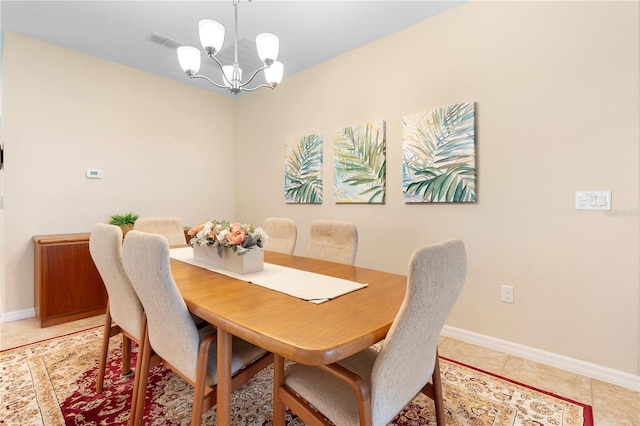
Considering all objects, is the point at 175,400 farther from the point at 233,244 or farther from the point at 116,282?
the point at 233,244

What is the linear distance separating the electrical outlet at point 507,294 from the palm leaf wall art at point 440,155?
0.67 m

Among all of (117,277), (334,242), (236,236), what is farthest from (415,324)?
(117,277)

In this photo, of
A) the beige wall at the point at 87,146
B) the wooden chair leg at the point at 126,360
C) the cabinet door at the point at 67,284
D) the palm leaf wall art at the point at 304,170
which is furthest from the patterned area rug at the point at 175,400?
the palm leaf wall art at the point at 304,170

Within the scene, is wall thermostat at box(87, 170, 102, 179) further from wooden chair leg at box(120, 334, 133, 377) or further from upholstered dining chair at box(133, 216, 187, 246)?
wooden chair leg at box(120, 334, 133, 377)

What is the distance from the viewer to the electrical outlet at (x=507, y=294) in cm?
211

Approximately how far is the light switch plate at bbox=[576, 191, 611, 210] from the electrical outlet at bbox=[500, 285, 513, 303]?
681 mm

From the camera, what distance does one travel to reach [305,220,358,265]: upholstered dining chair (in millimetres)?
2018

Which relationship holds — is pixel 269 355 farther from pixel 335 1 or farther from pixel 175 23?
pixel 175 23

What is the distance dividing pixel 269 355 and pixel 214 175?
329cm

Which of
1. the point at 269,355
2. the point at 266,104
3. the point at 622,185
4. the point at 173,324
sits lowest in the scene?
the point at 269,355

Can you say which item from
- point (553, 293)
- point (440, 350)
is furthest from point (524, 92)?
point (440, 350)

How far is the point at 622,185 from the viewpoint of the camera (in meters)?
1.71

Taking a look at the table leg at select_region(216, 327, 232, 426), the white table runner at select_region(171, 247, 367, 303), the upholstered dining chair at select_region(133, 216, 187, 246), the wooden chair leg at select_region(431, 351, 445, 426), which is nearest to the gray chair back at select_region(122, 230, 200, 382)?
the table leg at select_region(216, 327, 232, 426)

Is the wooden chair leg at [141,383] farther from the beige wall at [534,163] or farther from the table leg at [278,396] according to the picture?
the beige wall at [534,163]
